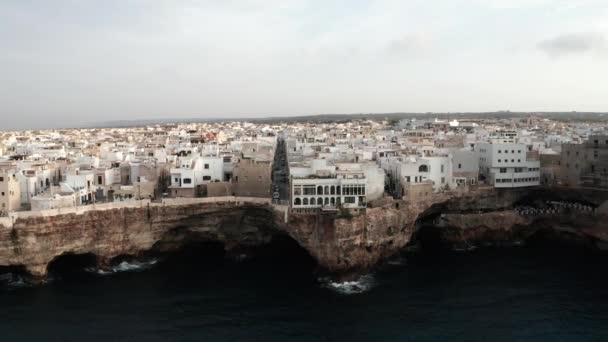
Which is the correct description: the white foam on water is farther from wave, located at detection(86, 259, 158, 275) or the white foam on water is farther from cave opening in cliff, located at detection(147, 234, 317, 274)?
wave, located at detection(86, 259, 158, 275)

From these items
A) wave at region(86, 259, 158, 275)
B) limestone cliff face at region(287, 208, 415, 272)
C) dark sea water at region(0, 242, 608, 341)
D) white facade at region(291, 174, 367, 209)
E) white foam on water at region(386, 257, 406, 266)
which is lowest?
dark sea water at region(0, 242, 608, 341)

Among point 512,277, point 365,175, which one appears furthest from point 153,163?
point 512,277

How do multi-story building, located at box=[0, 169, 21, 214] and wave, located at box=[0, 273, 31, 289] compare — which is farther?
multi-story building, located at box=[0, 169, 21, 214]

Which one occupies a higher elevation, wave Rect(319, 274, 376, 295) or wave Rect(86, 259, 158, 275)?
wave Rect(86, 259, 158, 275)

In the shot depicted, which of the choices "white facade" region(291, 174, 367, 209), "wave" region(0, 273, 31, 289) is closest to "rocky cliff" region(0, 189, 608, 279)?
"wave" region(0, 273, 31, 289)

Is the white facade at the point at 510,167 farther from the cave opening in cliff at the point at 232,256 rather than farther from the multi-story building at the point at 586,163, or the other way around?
the cave opening in cliff at the point at 232,256

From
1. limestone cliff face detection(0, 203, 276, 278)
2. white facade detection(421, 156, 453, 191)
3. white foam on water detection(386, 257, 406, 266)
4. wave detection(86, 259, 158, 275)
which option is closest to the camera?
limestone cliff face detection(0, 203, 276, 278)
